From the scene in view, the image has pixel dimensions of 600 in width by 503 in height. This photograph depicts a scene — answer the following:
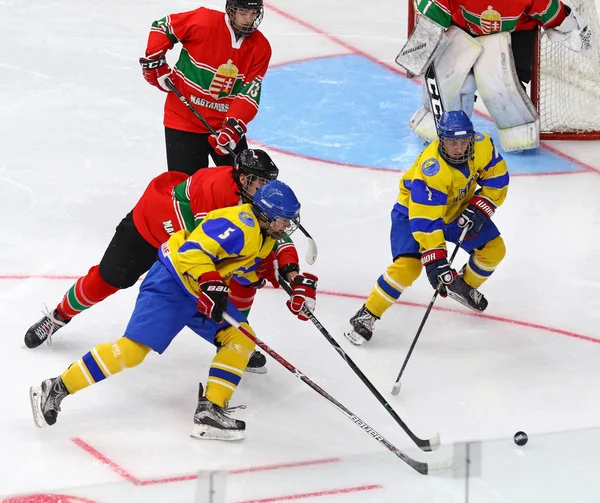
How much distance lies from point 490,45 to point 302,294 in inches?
103

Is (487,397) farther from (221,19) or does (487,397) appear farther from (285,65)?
(285,65)

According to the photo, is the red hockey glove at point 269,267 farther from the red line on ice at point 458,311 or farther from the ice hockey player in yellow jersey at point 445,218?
the red line on ice at point 458,311

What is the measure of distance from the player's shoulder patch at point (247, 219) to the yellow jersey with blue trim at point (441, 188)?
30.5 inches

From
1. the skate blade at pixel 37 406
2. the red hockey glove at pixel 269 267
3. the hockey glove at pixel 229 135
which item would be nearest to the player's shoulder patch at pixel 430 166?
the red hockey glove at pixel 269 267

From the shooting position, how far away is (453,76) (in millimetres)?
5770

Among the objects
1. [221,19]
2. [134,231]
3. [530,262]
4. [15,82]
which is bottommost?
[15,82]

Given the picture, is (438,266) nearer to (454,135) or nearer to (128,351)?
(454,135)

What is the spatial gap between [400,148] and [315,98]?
82cm

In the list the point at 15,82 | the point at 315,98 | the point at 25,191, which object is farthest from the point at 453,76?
the point at 15,82

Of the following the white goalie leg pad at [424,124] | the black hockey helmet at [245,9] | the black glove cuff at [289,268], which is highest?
the black hockey helmet at [245,9]

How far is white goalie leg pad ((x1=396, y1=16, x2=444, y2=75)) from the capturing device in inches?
224

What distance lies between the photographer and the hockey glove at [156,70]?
14.8ft

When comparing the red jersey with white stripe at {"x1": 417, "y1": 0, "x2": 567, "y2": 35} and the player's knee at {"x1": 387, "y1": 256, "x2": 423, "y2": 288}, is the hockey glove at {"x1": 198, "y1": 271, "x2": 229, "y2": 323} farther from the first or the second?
the red jersey with white stripe at {"x1": 417, "y1": 0, "x2": 567, "y2": 35}

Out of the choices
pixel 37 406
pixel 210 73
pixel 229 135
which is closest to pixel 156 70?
pixel 210 73
